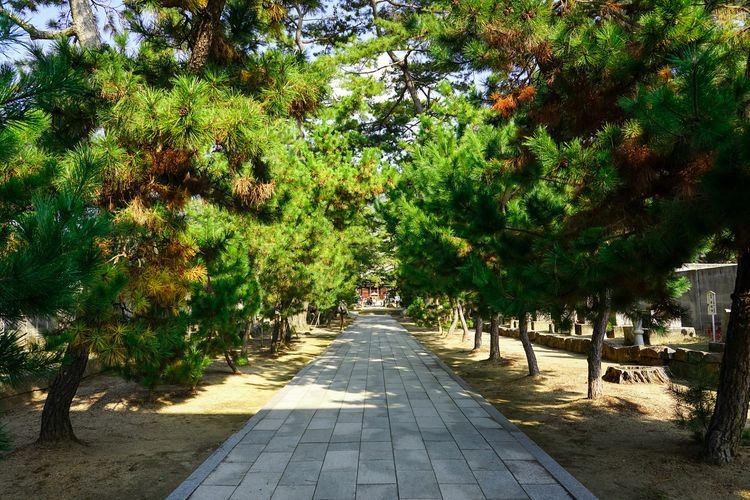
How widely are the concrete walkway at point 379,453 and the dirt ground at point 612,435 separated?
0.38 m

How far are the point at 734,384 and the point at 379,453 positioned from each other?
10.8 ft

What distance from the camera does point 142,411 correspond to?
7.21 meters

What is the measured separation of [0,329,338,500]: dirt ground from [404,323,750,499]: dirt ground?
12.6 ft

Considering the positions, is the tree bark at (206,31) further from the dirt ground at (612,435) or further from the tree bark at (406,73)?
the tree bark at (406,73)

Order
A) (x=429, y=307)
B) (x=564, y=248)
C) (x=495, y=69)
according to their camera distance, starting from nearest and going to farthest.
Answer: (x=564, y=248), (x=495, y=69), (x=429, y=307)

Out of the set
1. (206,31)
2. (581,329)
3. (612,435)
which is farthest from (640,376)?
(581,329)

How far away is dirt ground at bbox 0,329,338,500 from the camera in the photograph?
422 centimetres

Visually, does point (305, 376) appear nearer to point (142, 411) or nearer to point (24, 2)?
point (142, 411)

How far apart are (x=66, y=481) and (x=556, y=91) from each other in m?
5.92

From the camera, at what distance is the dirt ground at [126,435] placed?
4.22 metres

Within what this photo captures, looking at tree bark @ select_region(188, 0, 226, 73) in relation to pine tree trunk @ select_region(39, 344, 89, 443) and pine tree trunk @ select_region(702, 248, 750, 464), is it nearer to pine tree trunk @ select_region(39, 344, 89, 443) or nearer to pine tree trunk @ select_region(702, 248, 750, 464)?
pine tree trunk @ select_region(39, 344, 89, 443)

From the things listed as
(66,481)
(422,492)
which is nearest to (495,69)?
(422,492)

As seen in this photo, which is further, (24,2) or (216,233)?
(24,2)

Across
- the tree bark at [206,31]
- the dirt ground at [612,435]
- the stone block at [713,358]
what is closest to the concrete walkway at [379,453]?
the dirt ground at [612,435]
